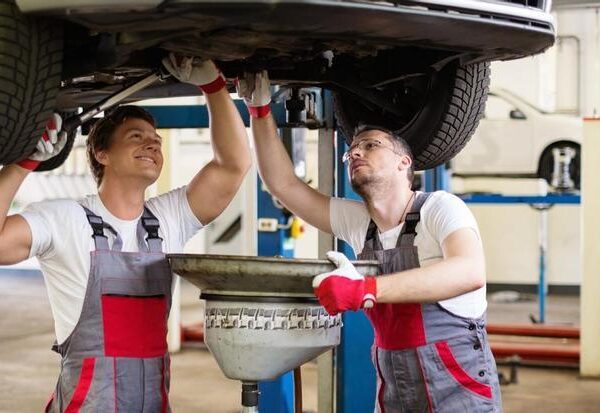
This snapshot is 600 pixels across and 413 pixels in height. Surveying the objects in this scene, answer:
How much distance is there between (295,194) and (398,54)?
0.46m

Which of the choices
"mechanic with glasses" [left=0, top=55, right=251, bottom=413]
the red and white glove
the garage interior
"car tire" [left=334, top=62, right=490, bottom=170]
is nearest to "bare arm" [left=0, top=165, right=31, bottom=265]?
"mechanic with glasses" [left=0, top=55, right=251, bottom=413]

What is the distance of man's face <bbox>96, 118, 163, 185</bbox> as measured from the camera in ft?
7.54

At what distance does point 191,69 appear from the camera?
2188 mm

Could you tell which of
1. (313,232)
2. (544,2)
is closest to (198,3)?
(544,2)

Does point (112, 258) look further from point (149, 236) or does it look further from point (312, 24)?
point (312, 24)

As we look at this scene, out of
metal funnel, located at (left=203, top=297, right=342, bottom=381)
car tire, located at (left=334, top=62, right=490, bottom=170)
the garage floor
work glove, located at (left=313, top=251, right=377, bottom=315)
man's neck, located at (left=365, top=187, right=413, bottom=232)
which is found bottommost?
the garage floor

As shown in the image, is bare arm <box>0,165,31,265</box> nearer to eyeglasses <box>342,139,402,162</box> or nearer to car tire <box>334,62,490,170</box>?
eyeglasses <box>342,139,402,162</box>

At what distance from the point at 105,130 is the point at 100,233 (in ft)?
0.99

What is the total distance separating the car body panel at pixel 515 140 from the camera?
8.95m

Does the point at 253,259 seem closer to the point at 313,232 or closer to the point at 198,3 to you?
the point at 198,3

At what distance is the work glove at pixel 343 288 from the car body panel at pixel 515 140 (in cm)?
708

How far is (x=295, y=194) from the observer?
8.45 feet

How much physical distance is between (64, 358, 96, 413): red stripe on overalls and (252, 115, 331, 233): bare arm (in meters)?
0.70

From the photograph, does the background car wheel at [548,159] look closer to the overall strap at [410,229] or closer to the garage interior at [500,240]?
the garage interior at [500,240]
